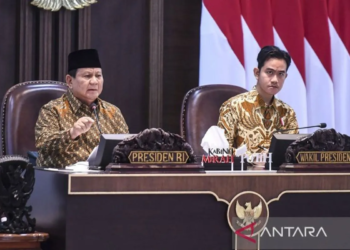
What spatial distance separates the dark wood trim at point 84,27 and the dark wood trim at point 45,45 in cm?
17

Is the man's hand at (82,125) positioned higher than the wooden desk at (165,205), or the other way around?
the man's hand at (82,125)

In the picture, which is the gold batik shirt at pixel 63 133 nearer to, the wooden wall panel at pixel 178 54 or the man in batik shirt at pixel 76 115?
the man in batik shirt at pixel 76 115

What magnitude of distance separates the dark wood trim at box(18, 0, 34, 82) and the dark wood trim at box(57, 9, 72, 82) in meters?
0.16

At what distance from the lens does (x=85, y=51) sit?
146 inches

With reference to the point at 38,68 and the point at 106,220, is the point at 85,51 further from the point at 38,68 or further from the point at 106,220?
the point at 106,220

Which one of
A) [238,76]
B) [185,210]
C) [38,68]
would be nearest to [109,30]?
[38,68]

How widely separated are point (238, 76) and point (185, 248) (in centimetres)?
226

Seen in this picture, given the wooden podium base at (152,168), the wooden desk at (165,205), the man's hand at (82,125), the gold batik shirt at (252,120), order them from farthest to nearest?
the gold batik shirt at (252,120) < the man's hand at (82,125) < the wooden podium base at (152,168) < the wooden desk at (165,205)

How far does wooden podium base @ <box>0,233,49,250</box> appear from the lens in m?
2.59

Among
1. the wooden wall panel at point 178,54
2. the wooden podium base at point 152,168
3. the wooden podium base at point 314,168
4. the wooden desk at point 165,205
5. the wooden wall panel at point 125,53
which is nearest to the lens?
the wooden desk at point 165,205

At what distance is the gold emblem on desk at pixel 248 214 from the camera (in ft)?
8.39

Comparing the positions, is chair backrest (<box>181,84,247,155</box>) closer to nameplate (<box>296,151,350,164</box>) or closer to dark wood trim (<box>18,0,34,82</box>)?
dark wood trim (<box>18,0,34,82</box>)

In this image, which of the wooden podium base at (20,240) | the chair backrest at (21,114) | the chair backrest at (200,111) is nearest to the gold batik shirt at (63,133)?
the chair backrest at (21,114)

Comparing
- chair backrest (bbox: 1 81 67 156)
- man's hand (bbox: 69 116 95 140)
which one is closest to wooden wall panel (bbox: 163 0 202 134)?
chair backrest (bbox: 1 81 67 156)
